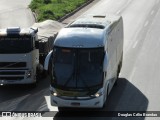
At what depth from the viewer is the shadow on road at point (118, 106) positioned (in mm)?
20906

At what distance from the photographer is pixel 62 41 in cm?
2075

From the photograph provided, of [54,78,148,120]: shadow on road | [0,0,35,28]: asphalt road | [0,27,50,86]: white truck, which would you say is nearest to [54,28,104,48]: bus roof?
[54,78,148,120]: shadow on road

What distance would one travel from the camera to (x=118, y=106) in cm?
2192

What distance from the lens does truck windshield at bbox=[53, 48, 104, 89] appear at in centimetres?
2034

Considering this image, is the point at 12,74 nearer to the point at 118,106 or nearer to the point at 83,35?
the point at 83,35

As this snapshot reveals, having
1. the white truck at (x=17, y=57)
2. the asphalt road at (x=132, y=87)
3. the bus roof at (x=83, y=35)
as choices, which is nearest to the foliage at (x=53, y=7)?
the asphalt road at (x=132, y=87)

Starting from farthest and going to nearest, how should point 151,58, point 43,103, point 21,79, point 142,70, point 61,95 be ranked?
point 151,58 < point 142,70 < point 21,79 < point 43,103 < point 61,95

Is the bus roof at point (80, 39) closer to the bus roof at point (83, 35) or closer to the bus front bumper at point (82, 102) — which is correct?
the bus roof at point (83, 35)

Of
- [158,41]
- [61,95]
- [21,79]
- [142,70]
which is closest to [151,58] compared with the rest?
[142,70]

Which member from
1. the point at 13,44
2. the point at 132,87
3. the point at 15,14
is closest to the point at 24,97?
the point at 13,44

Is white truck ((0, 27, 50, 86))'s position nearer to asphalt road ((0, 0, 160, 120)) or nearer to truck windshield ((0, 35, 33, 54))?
truck windshield ((0, 35, 33, 54))

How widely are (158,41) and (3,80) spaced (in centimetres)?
1470

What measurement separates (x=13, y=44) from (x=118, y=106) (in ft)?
20.9

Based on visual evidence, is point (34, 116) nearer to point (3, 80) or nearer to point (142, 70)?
point (3, 80)
